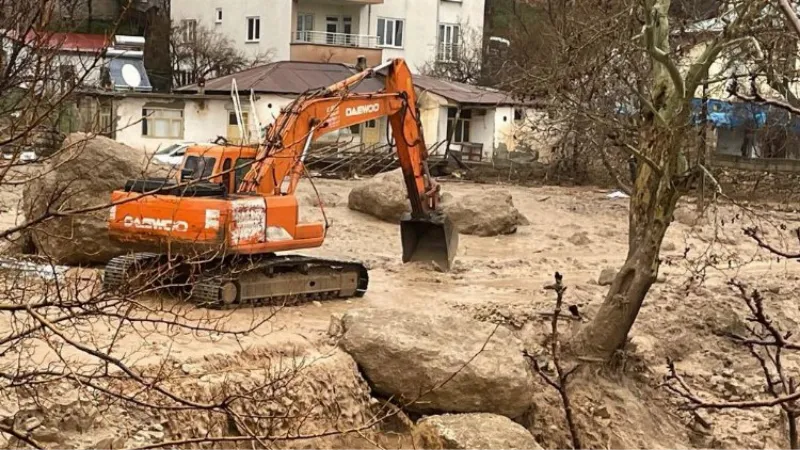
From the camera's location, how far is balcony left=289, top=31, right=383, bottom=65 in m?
39.1

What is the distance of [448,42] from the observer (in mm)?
43656

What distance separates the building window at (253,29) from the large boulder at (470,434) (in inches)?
1262

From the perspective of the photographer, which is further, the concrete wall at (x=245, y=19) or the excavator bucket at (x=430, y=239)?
the concrete wall at (x=245, y=19)

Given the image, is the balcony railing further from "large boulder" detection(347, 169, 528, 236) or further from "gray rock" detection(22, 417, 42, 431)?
"gray rock" detection(22, 417, 42, 431)

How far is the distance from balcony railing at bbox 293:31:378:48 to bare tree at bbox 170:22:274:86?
4.04ft

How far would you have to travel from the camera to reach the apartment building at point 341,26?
39719 mm

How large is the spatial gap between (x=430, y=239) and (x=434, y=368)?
5.24 meters

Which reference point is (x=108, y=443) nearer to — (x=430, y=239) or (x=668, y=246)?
(x=430, y=239)

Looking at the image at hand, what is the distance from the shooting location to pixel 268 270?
498 inches

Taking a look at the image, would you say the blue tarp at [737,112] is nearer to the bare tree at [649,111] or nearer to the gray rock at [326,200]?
the bare tree at [649,111]

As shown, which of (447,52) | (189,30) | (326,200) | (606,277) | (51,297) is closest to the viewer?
(51,297)

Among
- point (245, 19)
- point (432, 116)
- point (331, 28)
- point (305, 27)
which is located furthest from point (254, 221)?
point (245, 19)

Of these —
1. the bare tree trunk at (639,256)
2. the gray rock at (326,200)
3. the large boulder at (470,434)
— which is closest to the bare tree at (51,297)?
the large boulder at (470,434)

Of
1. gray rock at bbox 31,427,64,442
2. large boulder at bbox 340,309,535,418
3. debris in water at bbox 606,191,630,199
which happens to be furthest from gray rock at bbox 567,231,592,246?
gray rock at bbox 31,427,64,442
